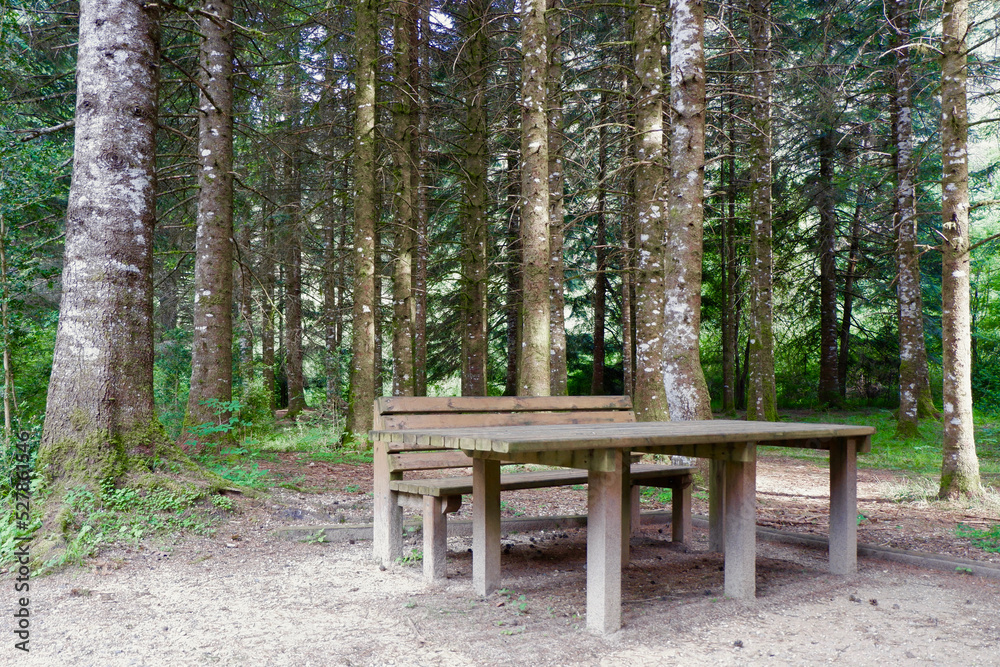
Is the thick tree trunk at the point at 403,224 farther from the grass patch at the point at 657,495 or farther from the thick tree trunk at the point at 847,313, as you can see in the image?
the thick tree trunk at the point at 847,313

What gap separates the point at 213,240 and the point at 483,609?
24.1 ft

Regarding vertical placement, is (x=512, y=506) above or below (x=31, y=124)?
below

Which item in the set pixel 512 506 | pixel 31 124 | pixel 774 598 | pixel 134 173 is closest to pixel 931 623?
pixel 774 598

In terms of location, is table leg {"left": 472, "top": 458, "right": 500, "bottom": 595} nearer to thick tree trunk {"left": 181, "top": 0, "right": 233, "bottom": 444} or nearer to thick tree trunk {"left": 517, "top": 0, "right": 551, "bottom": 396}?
thick tree trunk {"left": 517, "top": 0, "right": 551, "bottom": 396}

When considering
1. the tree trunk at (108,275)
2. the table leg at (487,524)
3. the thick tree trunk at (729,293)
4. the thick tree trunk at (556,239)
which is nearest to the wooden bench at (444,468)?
the table leg at (487,524)

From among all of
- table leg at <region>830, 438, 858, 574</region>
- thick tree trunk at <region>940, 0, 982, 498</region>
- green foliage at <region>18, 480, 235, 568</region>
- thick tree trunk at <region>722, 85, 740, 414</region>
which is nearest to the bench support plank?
table leg at <region>830, 438, 858, 574</region>

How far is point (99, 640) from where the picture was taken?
10.5ft

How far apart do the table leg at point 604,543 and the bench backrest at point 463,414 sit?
4.17 ft

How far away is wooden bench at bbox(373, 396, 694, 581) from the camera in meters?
4.38

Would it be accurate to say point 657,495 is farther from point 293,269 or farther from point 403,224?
point 293,269

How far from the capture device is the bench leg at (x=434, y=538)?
4.34 m

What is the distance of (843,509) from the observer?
470 cm

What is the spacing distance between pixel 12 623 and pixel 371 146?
27.1 feet

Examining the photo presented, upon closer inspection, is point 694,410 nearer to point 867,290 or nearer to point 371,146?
point 371,146
